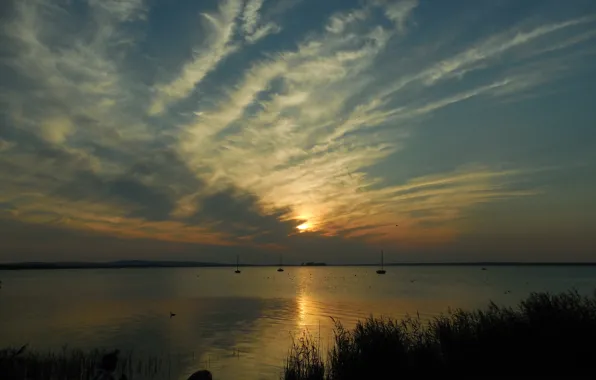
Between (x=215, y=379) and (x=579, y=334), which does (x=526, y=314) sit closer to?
(x=579, y=334)

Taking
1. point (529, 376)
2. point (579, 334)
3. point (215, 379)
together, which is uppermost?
point (579, 334)

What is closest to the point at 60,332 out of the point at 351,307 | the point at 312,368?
the point at 312,368

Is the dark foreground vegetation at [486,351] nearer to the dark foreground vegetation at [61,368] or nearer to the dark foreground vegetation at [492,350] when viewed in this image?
the dark foreground vegetation at [492,350]

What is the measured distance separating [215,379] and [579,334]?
1712 cm

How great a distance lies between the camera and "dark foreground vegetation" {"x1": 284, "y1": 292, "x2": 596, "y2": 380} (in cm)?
1477

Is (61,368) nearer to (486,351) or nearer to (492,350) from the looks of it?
(486,351)

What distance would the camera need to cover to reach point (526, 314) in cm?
1892

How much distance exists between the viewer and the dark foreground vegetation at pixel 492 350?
14766mm

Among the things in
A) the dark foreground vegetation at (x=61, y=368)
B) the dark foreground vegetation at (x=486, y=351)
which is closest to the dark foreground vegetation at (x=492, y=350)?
the dark foreground vegetation at (x=486, y=351)

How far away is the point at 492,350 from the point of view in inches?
635

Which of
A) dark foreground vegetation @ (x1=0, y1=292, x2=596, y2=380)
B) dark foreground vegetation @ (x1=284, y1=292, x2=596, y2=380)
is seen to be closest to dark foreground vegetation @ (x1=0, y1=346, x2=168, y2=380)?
dark foreground vegetation @ (x1=0, y1=292, x2=596, y2=380)

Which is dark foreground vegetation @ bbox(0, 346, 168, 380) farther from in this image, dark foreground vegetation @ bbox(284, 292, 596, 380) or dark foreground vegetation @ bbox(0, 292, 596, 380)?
dark foreground vegetation @ bbox(284, 292, 596, 380)

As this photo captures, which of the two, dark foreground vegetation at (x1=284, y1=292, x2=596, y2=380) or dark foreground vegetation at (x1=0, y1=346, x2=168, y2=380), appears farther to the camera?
dark foreground vegetation at (x1=0, y1=346, x2=168, y2=380)

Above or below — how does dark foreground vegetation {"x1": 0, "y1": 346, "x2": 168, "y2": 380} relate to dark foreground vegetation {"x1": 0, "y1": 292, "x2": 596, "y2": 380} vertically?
below
